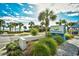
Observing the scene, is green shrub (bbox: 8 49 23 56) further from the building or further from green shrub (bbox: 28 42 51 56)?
the building

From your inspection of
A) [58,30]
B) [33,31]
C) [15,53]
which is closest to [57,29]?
[58,30]

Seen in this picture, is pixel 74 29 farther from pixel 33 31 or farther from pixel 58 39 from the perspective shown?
pixel 33 31

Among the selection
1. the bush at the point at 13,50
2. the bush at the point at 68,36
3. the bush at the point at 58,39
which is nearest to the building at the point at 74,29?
the bush at the point at 68,36

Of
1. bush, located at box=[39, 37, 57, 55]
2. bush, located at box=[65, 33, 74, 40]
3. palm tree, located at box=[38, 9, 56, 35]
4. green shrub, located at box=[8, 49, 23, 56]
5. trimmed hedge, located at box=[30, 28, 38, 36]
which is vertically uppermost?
palm tree, located at box=[38, 9, 56, 35]

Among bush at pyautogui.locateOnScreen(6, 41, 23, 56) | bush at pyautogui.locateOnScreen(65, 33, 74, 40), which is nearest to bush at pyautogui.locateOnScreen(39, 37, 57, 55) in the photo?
bush at pyautogui.locateOnScreen(65, 33, 74, 40)

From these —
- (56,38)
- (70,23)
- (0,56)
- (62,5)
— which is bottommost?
(0,56)

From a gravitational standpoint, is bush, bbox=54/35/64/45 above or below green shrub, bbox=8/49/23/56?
above

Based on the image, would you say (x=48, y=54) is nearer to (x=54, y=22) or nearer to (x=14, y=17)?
(x=54, y=22)

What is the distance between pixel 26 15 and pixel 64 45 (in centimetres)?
54

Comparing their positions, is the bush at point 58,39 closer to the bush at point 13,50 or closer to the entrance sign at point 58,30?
the entrance sign at point 58,30

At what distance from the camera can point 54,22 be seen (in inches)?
84.1

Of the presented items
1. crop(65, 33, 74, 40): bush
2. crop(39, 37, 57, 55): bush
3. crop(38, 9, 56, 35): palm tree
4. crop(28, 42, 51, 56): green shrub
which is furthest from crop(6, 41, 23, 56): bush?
crop(65, 33, 74, 40): bush

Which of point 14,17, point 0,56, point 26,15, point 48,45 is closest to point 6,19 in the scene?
point 14,17

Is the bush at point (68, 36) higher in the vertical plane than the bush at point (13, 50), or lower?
higher
